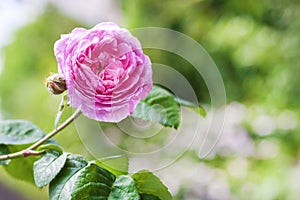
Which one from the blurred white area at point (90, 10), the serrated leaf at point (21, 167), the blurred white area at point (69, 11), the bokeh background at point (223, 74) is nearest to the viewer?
the serrated leaf at point (21, 167)

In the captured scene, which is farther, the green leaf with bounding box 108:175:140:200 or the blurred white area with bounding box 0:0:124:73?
the blurred white area with bounding box 0:0:124:73

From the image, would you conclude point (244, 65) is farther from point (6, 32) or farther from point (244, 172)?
point (6, 32)

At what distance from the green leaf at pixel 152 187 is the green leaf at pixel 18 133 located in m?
0.12

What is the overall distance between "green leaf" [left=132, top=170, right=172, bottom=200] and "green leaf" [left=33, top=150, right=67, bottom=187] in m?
0.06

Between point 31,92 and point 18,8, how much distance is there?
33cm

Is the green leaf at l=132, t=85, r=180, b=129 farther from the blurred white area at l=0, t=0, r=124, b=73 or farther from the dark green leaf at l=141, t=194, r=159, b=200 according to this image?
the blurred white area at l=0, t=0, r=124, b=73

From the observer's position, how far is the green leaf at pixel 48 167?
1.06 feet

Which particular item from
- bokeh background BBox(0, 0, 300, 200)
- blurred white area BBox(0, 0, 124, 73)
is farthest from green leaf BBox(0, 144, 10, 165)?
blurred white area BBox(0, 0, 124, 73)

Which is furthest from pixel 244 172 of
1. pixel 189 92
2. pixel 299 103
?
pixel 189 92

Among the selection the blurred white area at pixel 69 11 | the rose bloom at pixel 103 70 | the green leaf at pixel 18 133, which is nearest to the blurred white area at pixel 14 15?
→ the blurred white area at pixel 69 11

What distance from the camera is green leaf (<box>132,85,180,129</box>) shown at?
400mm

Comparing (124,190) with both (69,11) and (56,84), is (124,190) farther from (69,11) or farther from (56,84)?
(69,11)

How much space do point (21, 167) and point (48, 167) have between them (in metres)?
0.10

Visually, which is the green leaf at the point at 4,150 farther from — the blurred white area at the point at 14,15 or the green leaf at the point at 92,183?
the blurred white area at the point at 14,15
